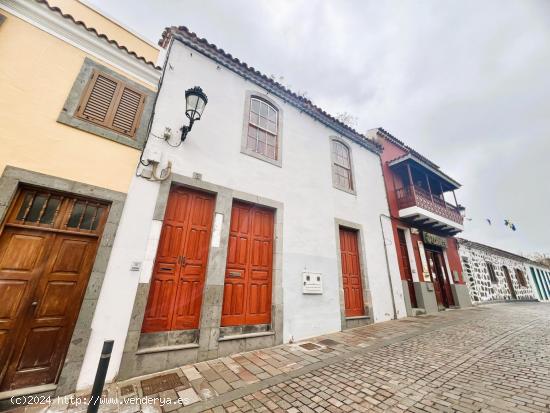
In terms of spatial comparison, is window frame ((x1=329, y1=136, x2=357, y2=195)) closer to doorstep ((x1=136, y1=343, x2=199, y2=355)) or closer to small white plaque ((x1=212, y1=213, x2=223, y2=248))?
small white plaque ((x1=212, y1=213, x2=223, y2=248))

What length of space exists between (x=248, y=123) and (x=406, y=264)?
28.7ft

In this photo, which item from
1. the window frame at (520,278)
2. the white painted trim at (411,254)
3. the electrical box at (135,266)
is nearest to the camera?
the electrical box at (135,266)

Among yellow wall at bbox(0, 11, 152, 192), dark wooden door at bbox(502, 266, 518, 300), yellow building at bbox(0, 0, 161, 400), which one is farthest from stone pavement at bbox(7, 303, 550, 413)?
dark wooden door at bbox(502, 266, 518, 300)

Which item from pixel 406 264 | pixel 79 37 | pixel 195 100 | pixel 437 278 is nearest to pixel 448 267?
pixel 437 278

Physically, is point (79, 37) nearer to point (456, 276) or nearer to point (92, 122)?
point (92, 122)

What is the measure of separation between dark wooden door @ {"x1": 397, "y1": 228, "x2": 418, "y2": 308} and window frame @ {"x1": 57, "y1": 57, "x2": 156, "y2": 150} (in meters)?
10.0

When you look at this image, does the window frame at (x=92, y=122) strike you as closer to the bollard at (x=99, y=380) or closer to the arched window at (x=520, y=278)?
the bollard at (x=99, y=380)

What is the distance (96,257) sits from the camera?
353cm

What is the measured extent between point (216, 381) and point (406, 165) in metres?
11.2

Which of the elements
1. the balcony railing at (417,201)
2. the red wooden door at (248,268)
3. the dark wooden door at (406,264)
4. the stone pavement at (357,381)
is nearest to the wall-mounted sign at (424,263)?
the dark wooden door at (406,264)

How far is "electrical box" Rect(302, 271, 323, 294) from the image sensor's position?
227 inches

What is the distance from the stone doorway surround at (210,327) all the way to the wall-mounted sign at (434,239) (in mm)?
8654

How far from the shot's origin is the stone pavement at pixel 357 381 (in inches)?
104

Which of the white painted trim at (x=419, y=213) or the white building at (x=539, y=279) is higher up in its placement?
the white painted trim at (x=419, y=213)
